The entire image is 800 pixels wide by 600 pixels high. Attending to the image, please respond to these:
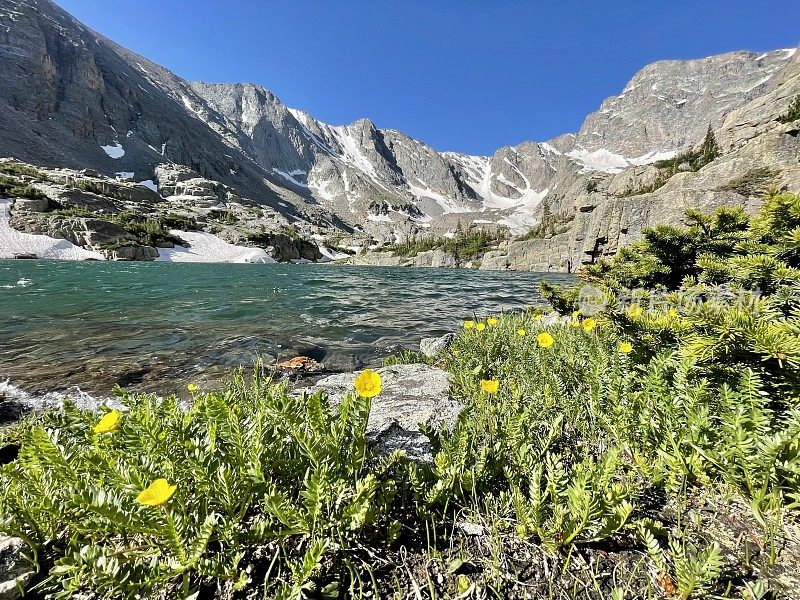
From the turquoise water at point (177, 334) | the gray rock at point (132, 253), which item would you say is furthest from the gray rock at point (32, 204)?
the turquoise water at point (177, 334)

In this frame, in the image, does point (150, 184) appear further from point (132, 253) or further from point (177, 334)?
point (177, 334)

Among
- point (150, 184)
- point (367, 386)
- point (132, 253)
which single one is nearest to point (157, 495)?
point (367, 386)

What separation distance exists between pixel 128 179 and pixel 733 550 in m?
163

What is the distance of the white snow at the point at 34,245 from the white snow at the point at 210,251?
13648mm

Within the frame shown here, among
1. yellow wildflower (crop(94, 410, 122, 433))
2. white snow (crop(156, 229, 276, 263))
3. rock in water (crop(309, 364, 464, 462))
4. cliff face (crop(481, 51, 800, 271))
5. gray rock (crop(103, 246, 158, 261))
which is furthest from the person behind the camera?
white snow (crop(156, 229, 276, 263))

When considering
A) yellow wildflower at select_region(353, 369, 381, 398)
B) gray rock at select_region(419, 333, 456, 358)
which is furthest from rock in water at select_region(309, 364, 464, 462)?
gray rock at select_region(419, 333, 456, 358)

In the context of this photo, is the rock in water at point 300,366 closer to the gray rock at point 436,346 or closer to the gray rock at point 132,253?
the gray rock at point 436,346

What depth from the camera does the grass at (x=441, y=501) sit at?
1.52 metres

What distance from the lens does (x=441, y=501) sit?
1.97 m

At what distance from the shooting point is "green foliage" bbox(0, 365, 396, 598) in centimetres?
147

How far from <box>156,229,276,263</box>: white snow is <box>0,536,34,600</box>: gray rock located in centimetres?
8410

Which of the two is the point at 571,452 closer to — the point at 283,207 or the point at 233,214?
the point at 233,214

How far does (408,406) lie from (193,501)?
2.56 meters

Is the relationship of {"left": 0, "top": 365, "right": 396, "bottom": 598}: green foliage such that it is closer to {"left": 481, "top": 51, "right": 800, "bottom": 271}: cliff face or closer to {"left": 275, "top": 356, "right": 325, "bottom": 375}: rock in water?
{"left": 275, "top": 356, "right": 325, "bottom": 375}: rock in water
